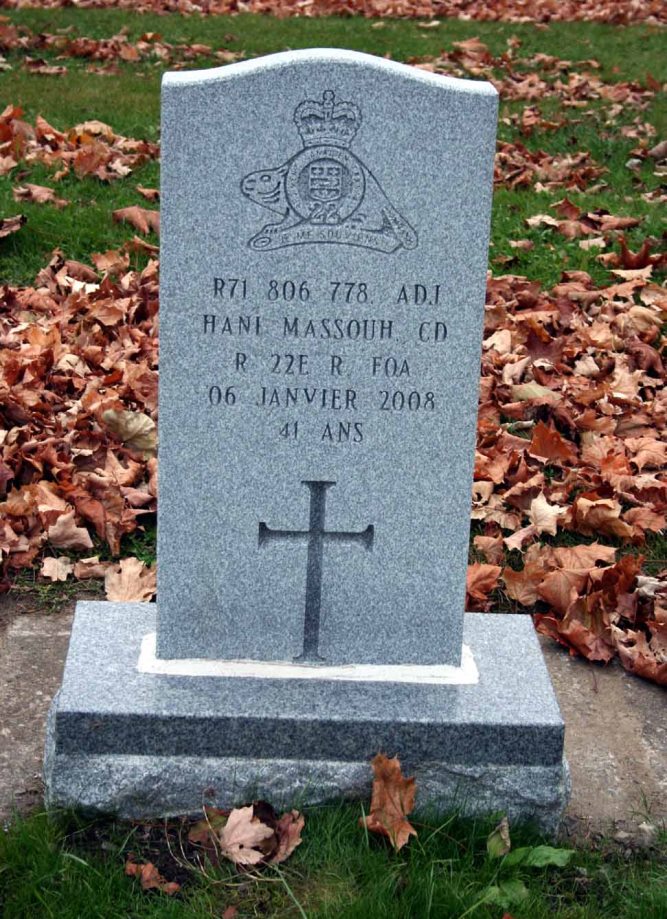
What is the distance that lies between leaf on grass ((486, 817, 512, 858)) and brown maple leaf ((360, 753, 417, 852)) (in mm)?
183

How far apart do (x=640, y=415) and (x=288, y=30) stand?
25.5ft

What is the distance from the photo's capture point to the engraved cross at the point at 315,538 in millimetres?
3264

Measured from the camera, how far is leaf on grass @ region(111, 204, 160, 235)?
6688mm

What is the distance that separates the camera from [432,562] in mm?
3293

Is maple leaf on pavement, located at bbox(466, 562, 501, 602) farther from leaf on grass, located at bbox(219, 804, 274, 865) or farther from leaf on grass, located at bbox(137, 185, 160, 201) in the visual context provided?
leaf on grass, located at bbox(137, 185, 160, 201)

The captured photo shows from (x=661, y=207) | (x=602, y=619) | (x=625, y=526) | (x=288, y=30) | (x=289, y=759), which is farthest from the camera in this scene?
(x=288, y=30)

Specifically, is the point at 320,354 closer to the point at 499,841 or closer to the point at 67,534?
the point at 499,841

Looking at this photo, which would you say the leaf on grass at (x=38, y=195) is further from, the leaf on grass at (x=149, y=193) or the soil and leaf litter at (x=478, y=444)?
the leaf on grass at (x=149, y=193)

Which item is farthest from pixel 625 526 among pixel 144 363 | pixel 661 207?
pixel 661 207

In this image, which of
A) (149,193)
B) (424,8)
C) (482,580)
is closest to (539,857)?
(482,580)

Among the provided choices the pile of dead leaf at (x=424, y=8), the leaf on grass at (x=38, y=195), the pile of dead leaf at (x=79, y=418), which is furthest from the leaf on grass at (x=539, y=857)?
Answer: the pile of dead leaf at (x=424, y=8)

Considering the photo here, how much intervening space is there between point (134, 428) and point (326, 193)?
79.8 inches

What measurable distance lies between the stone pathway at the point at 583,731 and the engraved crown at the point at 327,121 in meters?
1.68

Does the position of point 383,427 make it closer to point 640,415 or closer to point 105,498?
point 105,498
